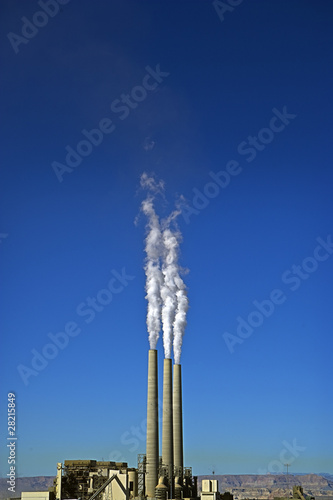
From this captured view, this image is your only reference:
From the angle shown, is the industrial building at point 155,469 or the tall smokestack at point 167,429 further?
the tall smokestack at point 167,429

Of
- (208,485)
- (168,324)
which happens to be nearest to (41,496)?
(208,485)

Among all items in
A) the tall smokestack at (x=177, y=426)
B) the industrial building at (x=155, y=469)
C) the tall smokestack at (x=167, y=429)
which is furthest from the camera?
the tall smokestack at (x=177, y=426)

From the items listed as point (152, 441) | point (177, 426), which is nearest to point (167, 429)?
point (177, 426)

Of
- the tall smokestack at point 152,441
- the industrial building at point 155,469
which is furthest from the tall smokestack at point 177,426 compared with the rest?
the tall smokestack at point 152,441

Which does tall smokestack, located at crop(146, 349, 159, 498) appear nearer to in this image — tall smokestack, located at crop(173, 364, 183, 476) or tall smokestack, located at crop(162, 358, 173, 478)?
tall smokestack, located at crop(162, 358, 173, 478)

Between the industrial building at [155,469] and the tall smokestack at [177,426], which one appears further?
the tall smokestack at [177,426]

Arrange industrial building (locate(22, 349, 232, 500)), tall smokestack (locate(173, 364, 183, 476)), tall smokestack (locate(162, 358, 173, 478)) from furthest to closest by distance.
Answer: tall smokestack (locate(173, 364, 183, 476)) → tall smokestack (locate(162, 358, 173, 478)) → industrial building (locate(22, 349, 232, 500))

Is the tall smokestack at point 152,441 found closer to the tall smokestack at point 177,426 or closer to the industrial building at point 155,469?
the industrial building at point 155,469

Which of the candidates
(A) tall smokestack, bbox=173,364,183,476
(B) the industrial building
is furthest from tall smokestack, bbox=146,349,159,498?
(A) tall smokestack, bbox=173,364,183,476

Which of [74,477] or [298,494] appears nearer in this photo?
[74,477]

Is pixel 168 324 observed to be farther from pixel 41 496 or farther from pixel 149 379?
pixel 41 496

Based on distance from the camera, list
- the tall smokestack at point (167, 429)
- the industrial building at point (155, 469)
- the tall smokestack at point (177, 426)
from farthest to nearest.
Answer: the tall smokestack at point (177, 426) → the tall smokestack at point (167, 429) → the industrial building at point (155, 469)
